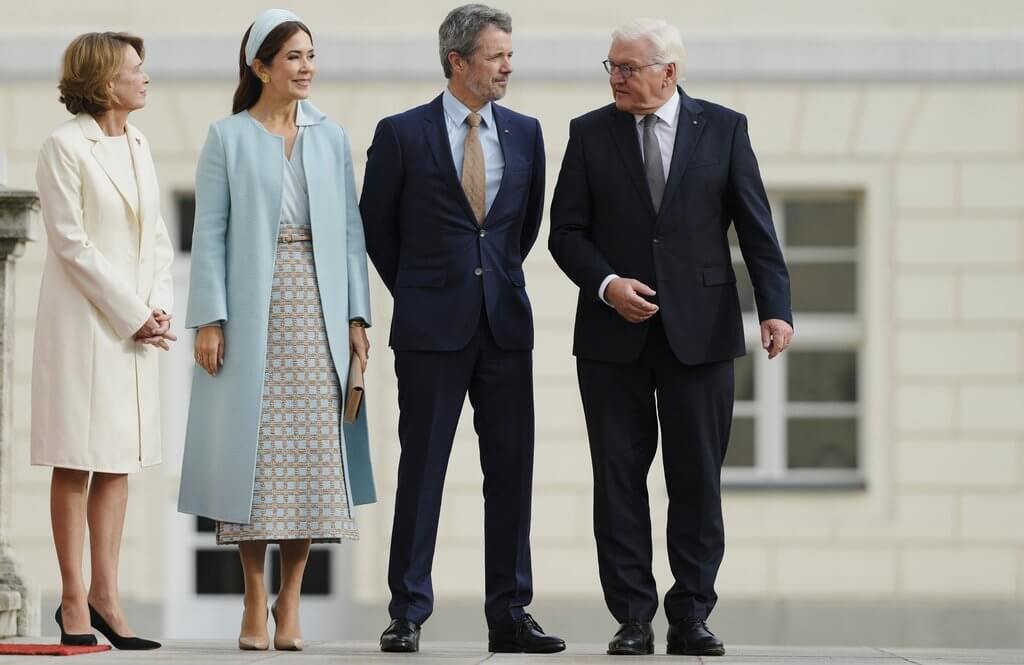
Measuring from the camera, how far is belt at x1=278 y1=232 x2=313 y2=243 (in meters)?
5.54

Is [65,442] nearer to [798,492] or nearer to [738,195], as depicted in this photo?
[738,195]

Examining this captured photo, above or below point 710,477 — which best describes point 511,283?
above

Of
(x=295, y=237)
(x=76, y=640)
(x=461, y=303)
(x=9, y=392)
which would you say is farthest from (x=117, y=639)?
(x=461, y=303)

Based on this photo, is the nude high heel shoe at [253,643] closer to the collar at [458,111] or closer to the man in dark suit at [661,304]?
the man in dark suit at [661,304]

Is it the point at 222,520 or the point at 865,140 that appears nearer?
the point at 222,520

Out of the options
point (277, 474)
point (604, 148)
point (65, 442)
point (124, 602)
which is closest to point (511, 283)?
point (604, 148)

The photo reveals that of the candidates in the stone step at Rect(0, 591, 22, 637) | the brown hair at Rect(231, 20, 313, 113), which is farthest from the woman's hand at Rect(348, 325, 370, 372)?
the stone step at Rect(0, 591, 22, 637)

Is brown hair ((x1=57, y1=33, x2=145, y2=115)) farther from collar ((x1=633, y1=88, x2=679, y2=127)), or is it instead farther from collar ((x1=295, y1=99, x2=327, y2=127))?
collar ((x1=633, y1=88, x2=679, y2=127))

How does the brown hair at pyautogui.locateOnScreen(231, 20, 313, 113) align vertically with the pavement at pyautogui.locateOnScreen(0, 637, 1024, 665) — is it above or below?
above

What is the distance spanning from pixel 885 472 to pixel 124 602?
12.5ft

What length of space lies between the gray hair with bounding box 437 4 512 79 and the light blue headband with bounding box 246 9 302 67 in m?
0.42

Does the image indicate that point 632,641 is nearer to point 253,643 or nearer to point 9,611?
point 253,643

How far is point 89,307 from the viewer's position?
5453 millimetres

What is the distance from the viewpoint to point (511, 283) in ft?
18.4
